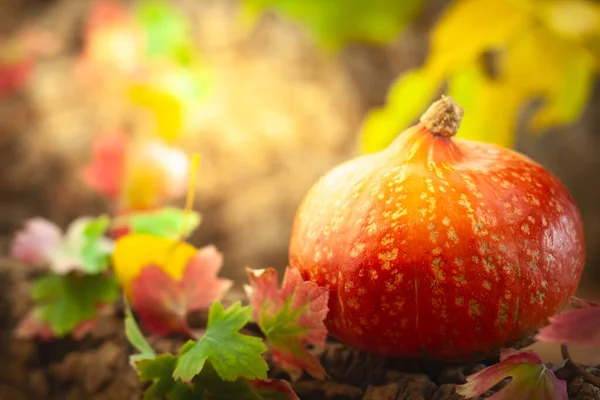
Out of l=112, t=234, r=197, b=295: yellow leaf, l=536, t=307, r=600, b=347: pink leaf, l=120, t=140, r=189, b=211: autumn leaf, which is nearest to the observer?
l=536, t=307, r=600, b=347: pink leaf

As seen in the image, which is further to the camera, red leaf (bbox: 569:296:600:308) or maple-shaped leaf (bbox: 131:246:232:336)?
maple-shaped leaf (bbox: 131:246:232:336)

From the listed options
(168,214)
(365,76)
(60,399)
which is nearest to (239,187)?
(365,76)

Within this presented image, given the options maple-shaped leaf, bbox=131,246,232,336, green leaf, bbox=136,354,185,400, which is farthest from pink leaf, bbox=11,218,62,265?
green leaf, bbox=136,354,185,400

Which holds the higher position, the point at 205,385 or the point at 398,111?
the point at 398,111

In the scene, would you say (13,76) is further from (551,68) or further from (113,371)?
(551,68)

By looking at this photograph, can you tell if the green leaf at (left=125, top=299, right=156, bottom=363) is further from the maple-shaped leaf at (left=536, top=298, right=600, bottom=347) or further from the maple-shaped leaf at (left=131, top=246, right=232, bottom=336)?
the maple-shaped leaf at (left=536, top=298, right=600, bottom=347)

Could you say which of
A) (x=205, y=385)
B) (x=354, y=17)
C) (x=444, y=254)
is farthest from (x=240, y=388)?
(x=354, y=17)
